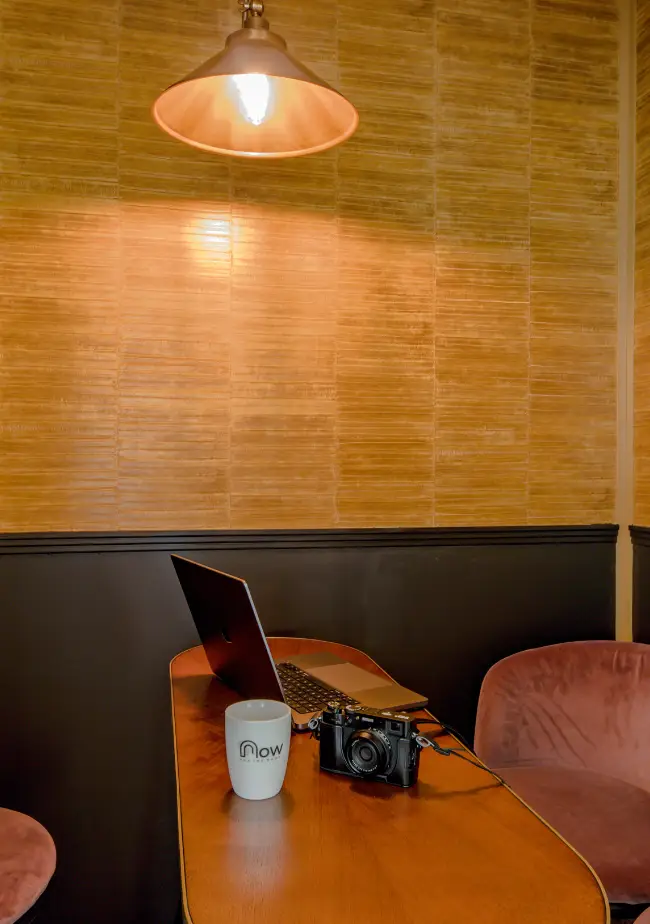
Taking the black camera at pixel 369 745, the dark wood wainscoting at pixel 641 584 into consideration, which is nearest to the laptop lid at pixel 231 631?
the black camera at pixel 369 745

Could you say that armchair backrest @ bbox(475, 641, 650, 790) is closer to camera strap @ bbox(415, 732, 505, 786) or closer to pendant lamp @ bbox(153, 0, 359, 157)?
camera strap @ bbox(415, 732, 505, 786)

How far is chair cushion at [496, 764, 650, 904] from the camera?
149 centimetres

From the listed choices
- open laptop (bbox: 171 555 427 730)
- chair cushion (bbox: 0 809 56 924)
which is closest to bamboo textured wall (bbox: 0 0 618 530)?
Answer: open laptop (bbox: 171 555 427 730)

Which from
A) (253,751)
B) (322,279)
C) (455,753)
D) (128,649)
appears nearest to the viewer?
(253,751)

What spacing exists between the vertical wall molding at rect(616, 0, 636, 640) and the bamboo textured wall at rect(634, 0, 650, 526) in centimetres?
3

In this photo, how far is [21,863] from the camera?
1562mm

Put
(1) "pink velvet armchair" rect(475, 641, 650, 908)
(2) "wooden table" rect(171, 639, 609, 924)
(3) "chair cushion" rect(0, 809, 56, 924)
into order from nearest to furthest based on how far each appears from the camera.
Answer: (2) "wooden table" rect(171, 639, 609, 924)
(3) "chair cushion" rect(0, 809, 56, 924)
(1) "pink velvet armchair" rect(475, 641, 650, 908)

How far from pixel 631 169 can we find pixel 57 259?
6.48ft

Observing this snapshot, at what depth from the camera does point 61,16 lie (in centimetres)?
230

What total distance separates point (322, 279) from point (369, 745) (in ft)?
5.44

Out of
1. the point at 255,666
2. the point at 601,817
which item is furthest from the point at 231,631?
the point at 601,817

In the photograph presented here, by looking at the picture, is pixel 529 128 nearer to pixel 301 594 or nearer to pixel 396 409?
pixel 396 409

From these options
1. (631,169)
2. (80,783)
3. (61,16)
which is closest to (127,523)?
(80,783)

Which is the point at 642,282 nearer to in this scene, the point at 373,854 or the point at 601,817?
the point at 601,817
